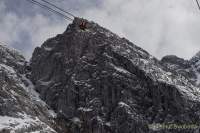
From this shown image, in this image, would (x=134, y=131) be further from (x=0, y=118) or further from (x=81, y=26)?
(x=81, y=26)

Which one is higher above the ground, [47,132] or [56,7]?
[47,132]

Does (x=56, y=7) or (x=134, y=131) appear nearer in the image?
(x=56, y=7)

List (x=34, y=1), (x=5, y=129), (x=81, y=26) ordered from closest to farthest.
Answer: (x=34, y=1), (x=81, y=26), (x=5, y=129)

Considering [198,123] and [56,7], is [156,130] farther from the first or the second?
[56,7]

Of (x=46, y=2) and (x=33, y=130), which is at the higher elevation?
(x=33, y=130)

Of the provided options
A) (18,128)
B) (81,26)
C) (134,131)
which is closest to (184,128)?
(134,131)

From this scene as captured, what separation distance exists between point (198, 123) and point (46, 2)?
182935mm

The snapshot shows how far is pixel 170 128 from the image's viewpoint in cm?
19750

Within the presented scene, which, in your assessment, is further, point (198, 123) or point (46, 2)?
point (198, 123)

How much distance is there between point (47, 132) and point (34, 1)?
181 metres

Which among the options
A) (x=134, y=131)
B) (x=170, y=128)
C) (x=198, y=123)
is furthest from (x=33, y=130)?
(x=198, y=123)

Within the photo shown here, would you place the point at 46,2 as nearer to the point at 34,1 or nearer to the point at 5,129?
the point at 34,1

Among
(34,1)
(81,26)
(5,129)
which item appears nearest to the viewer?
(34,1)

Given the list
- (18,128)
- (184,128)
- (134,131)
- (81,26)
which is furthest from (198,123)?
(81,26)
